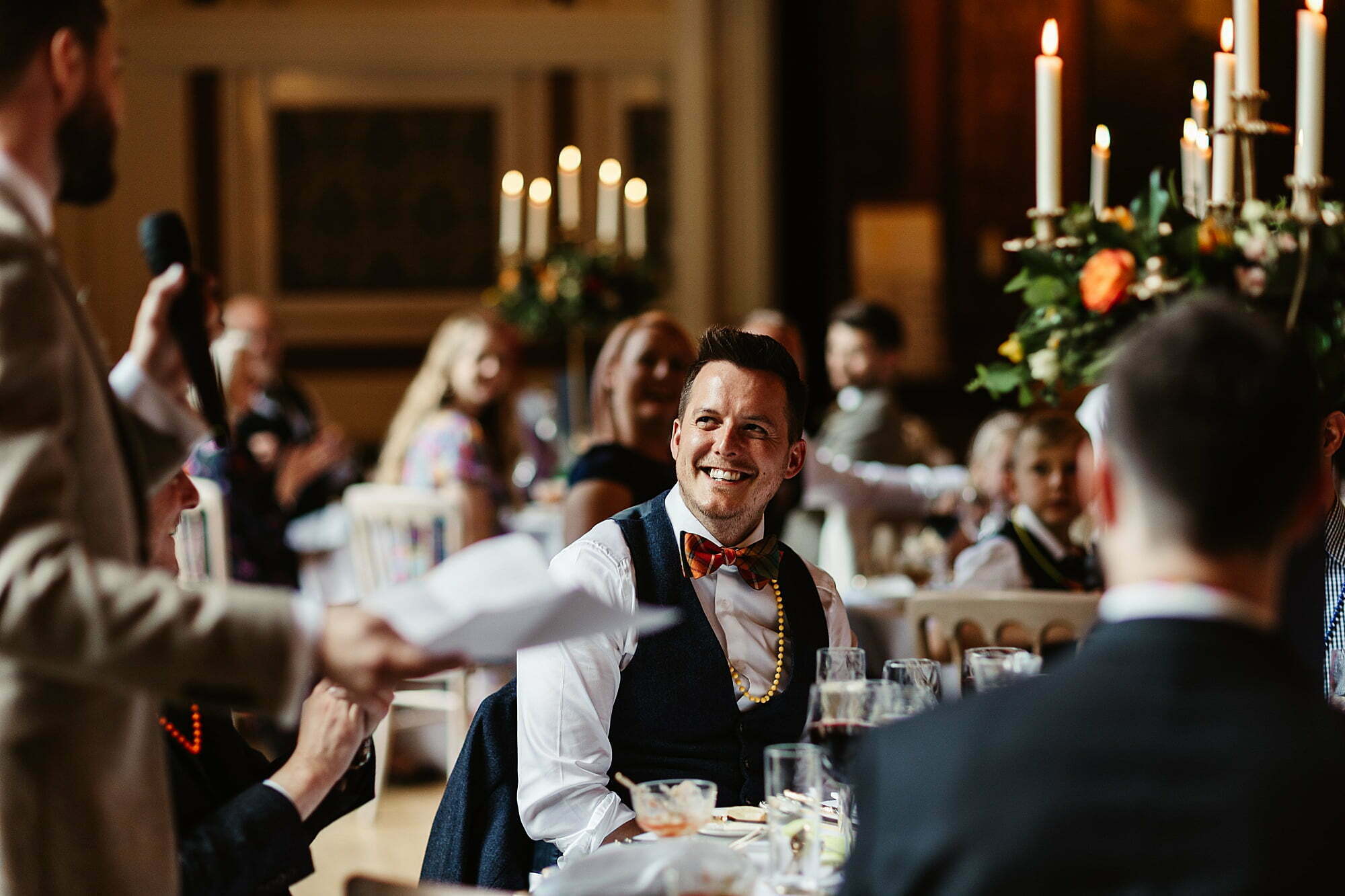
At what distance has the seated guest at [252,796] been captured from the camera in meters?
1.62

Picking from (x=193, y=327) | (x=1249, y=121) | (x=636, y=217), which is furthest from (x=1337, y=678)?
(x=636, y=217)

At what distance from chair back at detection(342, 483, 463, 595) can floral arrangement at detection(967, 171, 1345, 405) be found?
7.93ft

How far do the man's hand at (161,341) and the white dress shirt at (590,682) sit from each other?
75 centimetres

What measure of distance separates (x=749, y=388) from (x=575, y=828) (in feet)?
2.56

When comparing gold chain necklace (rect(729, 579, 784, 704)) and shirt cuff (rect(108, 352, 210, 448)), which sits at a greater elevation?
shirt cuff (rect(108, 352, 210, 448))

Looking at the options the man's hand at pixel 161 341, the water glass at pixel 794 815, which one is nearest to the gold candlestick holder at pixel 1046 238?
the water glass at pixel 794 815

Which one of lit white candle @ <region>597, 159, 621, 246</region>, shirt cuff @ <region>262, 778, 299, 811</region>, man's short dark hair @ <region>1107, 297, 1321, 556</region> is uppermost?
lit white candle @ <region>597, 159, 621, 246</region>

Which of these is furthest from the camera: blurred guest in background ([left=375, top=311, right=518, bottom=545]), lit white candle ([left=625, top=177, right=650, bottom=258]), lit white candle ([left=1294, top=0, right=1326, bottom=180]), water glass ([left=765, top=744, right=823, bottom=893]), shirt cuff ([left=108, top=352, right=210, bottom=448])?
lit white candle ([left=625, top=177, right=650, bottom=258])

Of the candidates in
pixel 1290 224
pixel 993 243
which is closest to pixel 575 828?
pixel 1290 224

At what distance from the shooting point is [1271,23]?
646 centimetres

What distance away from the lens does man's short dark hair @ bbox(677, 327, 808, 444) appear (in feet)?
7.63

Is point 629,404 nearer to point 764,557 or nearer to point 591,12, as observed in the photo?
point 764,557

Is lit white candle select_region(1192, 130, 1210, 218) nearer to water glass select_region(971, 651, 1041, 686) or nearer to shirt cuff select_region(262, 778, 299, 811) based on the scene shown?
water glass select_region(971, 651, 1041, 686)

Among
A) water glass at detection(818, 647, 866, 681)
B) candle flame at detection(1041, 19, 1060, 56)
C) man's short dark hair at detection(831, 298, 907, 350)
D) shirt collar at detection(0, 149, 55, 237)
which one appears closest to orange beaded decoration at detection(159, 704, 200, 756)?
shirt collar at detection(0, 149, 55, 237)
